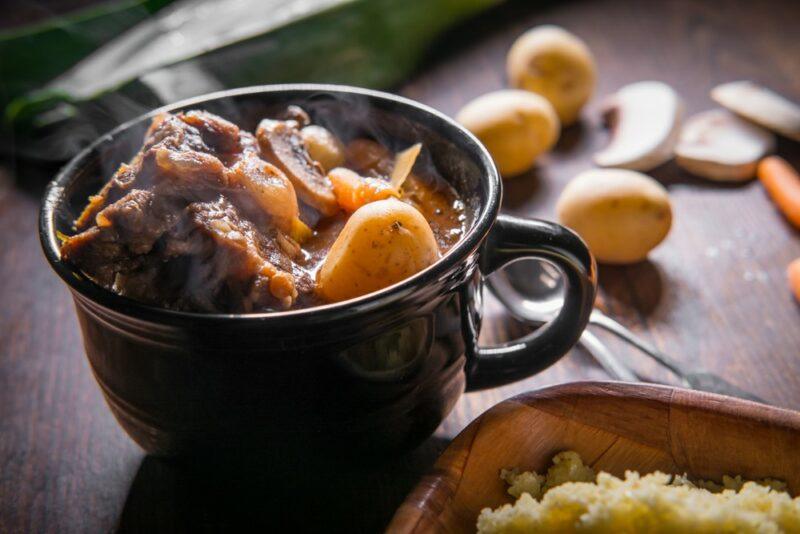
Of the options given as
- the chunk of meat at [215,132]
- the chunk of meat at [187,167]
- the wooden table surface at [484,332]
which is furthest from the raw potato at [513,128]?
the chunk of meat at [187,167]

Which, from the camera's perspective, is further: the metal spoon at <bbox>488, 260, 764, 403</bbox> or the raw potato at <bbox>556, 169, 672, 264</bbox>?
the raw potato at <bbox>556, 169, 672, 264</bbox>

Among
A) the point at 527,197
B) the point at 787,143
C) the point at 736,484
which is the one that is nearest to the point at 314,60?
the point at 527,197

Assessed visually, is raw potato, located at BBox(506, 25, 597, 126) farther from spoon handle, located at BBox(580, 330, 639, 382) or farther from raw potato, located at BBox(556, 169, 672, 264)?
spoon handle, located at BBox(580, 330, 639, 382)

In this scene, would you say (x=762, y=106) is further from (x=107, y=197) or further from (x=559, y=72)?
(x=107, y=197)

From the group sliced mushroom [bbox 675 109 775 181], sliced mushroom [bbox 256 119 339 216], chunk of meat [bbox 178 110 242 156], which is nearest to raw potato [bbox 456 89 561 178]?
sliced mushroom [bbox 675 109 775 181]

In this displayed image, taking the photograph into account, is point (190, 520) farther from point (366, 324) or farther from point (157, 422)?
point (366, 324)

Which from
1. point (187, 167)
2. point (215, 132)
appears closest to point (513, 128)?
point (215, 132)
